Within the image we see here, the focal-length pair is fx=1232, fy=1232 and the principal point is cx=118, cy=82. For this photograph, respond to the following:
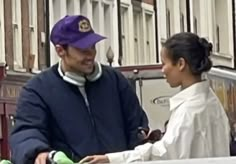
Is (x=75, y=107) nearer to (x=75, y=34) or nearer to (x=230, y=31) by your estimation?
(x=75, y=34)

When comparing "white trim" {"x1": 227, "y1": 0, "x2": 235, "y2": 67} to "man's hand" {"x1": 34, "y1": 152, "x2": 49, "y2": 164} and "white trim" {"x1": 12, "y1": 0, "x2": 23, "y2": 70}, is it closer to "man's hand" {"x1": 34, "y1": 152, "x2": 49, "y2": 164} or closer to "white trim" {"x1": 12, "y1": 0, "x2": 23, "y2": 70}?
"white trim" {"x1": 12, "y1": 0, "x2": 23, "y2": 70}

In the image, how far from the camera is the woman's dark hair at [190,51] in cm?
568

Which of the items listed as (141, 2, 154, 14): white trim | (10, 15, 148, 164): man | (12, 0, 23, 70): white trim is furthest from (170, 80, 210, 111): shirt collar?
(141, 2, 154, 14): white trim

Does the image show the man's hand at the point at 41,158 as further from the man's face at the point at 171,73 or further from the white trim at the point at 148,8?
the white trim at the point at 148,8

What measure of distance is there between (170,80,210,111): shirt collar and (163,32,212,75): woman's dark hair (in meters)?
0.06

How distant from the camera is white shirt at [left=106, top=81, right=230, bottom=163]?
5359 mm

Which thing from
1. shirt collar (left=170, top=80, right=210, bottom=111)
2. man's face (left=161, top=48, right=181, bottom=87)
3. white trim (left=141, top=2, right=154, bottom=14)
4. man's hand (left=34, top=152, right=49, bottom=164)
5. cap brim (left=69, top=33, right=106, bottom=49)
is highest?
white trim (left=141, top=2, right=154, bottom=14)

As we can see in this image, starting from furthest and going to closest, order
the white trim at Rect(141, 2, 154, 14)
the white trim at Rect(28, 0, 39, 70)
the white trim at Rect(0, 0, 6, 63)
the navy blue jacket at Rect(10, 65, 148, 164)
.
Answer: the white trim at Rect(141, 2, 154, 14) < the white trim at Rect(28, 0, 39, 70) < the white trim at Rect(0, 0, 6, 63) < the navy blue jacket at Rect(10, 65, 148, 164)

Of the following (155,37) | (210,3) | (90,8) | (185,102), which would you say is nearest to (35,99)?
(185,102)

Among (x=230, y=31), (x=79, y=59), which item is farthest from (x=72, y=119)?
(x=230, y=31)

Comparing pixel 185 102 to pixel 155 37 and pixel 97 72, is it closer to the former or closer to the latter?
pixel 97 72

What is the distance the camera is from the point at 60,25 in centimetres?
624

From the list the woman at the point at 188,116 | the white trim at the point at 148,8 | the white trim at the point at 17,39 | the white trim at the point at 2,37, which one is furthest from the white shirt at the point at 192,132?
the white trim at the point at 148,8

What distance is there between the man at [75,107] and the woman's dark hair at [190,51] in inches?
20.7
